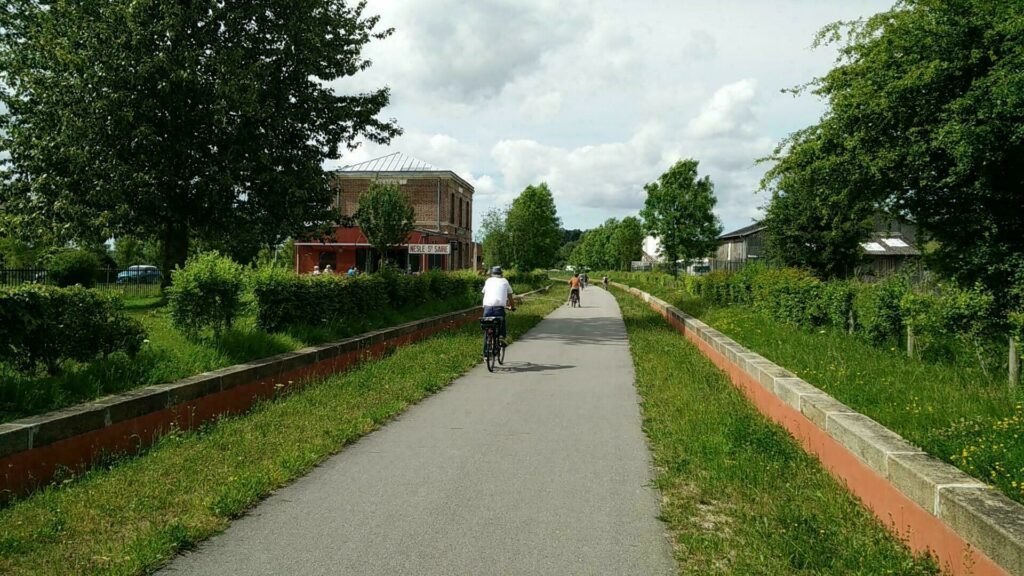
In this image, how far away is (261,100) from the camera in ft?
50.2

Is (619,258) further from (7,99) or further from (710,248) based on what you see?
(7,99)

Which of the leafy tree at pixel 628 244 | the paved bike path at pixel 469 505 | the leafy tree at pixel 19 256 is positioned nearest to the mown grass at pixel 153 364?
Answer: the paved bike path at pixel 469 505

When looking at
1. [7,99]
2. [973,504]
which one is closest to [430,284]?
[7,99]

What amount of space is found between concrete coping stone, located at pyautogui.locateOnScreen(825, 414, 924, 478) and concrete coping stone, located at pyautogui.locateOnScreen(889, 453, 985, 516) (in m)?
0.11

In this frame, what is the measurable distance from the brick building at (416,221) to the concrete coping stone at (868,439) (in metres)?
39.3

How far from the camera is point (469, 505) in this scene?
→ 4422 mm

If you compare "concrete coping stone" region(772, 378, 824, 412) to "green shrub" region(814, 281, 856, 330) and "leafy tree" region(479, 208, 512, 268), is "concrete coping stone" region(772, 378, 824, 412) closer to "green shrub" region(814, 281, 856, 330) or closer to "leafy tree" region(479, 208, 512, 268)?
"green shrub" region(814, 281, 856, 330)

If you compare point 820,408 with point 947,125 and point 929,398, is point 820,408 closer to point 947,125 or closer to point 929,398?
point 929,398

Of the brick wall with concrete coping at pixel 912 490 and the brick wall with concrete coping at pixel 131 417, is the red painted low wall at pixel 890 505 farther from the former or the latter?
the brick wall with concrete coping at pixel 131 417

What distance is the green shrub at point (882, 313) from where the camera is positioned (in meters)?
8.29

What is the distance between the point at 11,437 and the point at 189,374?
96.3 inches

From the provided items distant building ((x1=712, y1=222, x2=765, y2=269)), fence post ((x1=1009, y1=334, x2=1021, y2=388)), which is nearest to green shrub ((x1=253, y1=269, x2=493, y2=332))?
fence post ((x1=1009, y1=334, x2=1021, y2=388))

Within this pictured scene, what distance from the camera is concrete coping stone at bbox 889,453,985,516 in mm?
3305

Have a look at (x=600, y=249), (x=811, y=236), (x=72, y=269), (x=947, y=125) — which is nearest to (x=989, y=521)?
(x=947, y=125)
